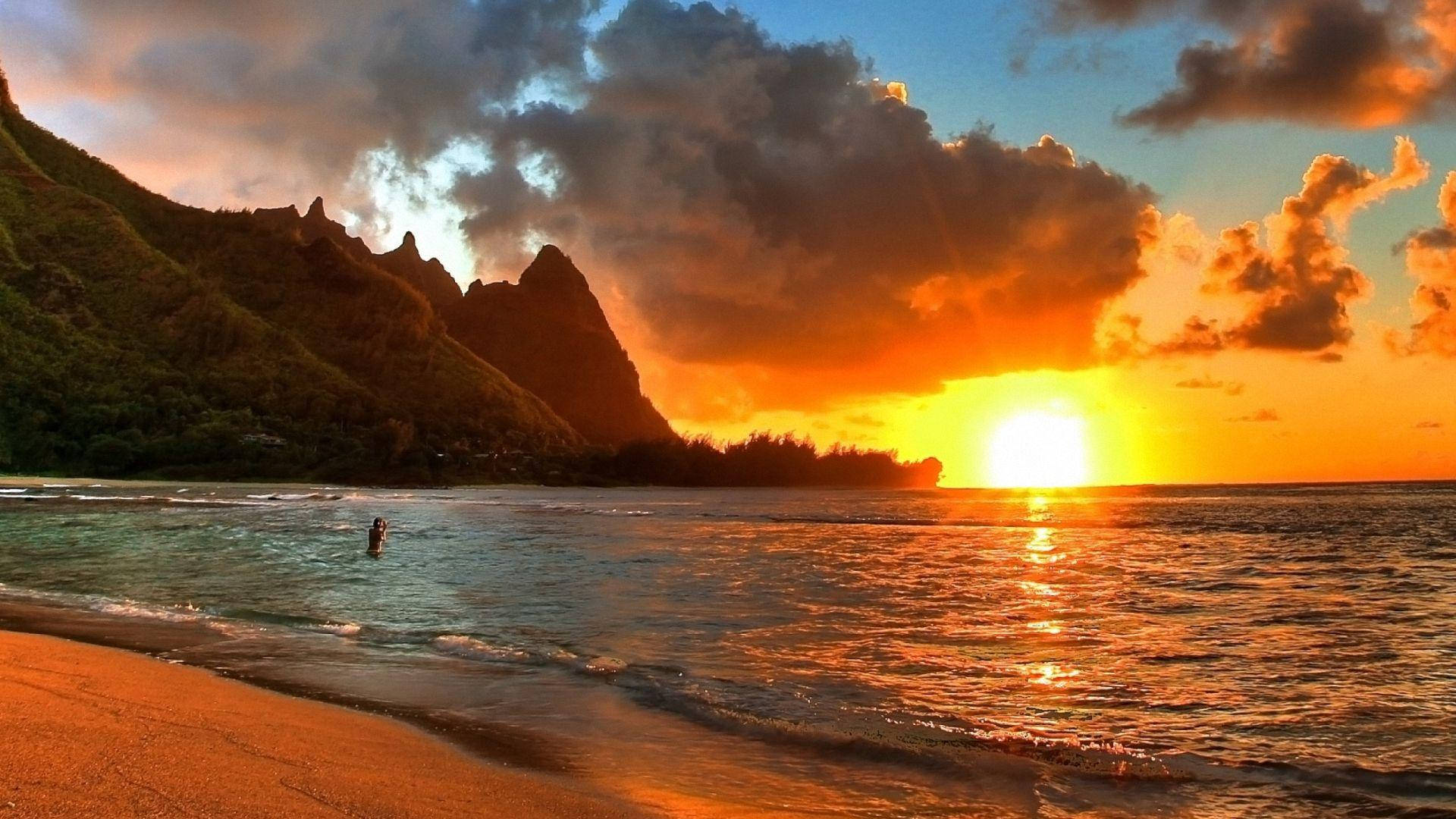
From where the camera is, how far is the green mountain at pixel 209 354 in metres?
106

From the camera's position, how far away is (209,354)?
12700 centimetres

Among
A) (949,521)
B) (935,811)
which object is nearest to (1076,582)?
(935,811)

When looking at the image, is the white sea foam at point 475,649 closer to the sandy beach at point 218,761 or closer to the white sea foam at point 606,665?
the white sea foam at point 606,665

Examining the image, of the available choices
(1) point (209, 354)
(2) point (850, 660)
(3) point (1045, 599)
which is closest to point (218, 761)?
(2) point (850, 660)

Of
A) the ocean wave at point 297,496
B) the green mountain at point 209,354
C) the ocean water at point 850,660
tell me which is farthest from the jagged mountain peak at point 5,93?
the ocean water at point 850,660

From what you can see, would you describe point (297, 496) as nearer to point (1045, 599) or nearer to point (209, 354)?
point (209, 354)

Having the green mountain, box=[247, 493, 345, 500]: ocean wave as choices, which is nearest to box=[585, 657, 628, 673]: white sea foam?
box=[247, 493, 345, 500]: ocean wave

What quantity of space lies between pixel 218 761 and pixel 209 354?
5431 inches

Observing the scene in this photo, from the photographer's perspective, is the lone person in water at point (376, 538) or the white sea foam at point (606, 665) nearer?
the white sea foam at point (606, 665)

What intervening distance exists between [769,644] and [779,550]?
876 inches

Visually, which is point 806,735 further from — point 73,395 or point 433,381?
point 433,381

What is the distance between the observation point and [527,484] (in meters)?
155

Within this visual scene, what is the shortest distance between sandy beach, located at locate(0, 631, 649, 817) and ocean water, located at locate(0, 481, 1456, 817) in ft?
2.76

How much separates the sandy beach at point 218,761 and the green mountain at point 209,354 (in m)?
110
